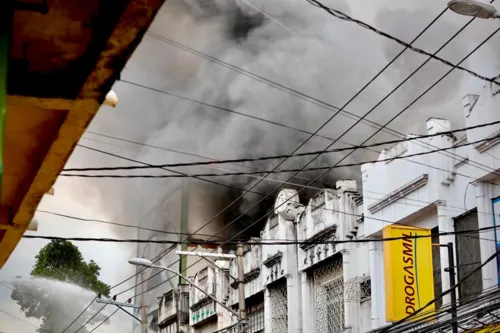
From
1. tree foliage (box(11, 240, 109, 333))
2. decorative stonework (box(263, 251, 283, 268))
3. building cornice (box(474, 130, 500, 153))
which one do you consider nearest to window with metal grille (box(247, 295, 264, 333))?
decorative stonework (box(263, 251, 283, 268))

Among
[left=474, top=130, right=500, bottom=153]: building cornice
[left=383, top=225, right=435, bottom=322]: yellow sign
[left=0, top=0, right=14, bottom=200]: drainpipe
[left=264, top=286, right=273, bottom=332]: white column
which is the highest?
[left=474, top=130, right=500, bottom=153]: building cornice

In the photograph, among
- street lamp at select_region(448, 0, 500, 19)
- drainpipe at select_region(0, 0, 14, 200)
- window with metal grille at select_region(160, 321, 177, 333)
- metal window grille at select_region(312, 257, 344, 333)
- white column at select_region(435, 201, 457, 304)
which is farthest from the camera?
window with metal grille at select_region(160, 321, 177, 333)

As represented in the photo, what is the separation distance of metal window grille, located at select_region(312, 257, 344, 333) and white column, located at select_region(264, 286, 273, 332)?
99.1 inches

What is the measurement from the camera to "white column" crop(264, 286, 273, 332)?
2917 centimetres

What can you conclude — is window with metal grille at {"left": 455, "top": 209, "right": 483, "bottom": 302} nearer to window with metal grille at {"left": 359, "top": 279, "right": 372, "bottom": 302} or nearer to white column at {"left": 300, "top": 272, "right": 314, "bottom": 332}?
→ window with metal grille at {"left": 359, "top": 279, "right": 372, "bottom": 302}

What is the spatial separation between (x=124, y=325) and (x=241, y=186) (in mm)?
22886

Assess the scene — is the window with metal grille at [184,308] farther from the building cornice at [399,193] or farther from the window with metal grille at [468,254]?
the window with metal grille at [468,254]

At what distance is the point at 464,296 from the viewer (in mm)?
20656

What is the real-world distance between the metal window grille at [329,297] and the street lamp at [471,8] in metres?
14.0

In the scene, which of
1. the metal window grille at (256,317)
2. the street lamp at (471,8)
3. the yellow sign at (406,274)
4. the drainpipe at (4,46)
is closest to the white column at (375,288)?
the yellow sign at (406,274)

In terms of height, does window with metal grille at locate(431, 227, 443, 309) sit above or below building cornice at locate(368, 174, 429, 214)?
below

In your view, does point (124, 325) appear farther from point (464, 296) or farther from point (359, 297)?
point (464, 296)

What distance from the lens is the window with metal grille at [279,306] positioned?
28.6m

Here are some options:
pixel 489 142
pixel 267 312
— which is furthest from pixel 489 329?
pixel 267 312
